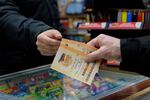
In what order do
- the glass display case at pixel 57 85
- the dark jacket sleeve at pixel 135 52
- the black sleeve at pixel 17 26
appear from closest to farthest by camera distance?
the dark jacket sleeve at pixel 135 52
the glass display case at pixel 57 85
the black sleeve at pixel 17 26

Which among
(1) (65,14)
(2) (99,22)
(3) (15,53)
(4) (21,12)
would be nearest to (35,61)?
(3) (15,53)

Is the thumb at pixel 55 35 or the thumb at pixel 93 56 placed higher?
the thumb at pixel 55 35

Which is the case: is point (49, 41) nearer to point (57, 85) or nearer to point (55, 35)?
point (55, 35)

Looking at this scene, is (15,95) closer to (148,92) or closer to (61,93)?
(61,93)

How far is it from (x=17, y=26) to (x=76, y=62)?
17.3 inches

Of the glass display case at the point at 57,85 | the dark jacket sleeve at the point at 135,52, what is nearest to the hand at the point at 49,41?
the glass display case at the point at 57,85

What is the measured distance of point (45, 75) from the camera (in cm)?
137

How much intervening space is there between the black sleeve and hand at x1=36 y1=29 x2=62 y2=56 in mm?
50

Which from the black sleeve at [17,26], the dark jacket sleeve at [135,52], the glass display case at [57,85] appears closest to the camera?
the dark jacket sleeve at [135,52]

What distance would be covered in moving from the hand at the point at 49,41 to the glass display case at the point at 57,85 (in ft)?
0.40

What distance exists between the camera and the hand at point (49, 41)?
122 cm

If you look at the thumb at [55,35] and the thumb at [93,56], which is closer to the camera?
the thumb at [93,56]

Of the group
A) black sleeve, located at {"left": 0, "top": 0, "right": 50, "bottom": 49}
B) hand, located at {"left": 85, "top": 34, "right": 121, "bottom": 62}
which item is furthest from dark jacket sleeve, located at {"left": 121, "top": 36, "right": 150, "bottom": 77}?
black sleeve, located at {"left": 0, "top": 0, "right": 50, "bottom": 49}

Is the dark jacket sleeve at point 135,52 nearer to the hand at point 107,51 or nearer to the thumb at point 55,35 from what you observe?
the hand at point 107,51
